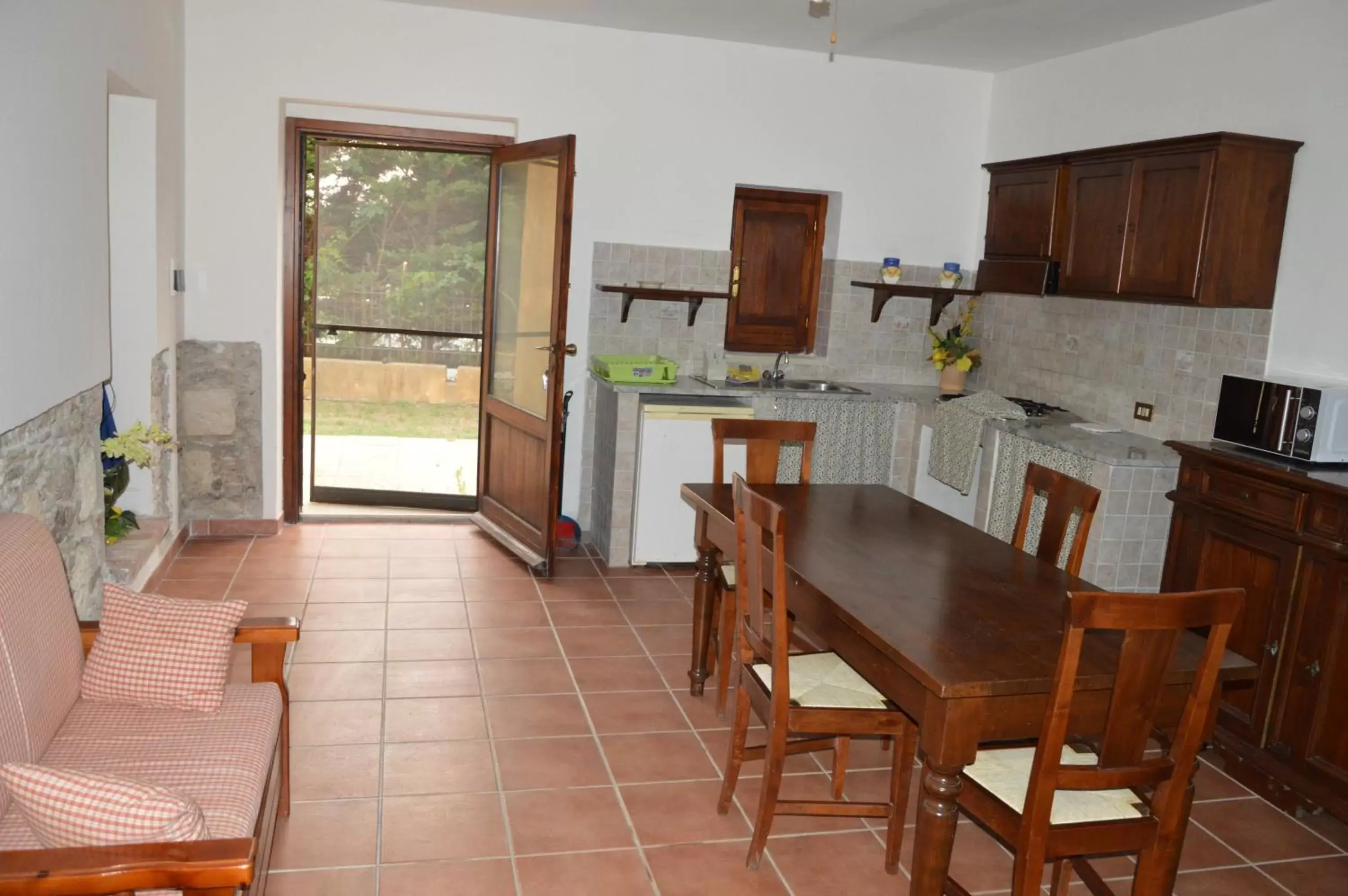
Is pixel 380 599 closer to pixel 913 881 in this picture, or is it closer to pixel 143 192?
pixel 143 192

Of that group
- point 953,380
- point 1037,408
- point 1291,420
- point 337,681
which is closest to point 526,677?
point 337,681

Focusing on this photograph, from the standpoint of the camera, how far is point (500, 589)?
5.07 meters

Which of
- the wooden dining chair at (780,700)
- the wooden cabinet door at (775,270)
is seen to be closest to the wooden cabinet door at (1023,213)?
the wooden cabinet door at (775,270)

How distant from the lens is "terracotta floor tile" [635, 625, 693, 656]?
4438mm

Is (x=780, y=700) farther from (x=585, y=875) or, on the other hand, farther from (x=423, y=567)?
(x=423, y=567)

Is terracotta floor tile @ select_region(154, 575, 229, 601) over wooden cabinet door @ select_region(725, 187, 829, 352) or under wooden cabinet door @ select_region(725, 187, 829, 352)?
under

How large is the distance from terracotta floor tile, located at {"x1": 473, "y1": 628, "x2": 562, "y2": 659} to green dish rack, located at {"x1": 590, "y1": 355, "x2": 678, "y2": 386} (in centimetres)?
151

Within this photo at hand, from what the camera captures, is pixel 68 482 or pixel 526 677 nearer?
pixel 68 482

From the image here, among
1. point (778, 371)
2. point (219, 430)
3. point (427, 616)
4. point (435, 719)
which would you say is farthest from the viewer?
point (778, 371)

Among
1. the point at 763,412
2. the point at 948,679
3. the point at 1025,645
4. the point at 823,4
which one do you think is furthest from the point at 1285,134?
the point at 948,679

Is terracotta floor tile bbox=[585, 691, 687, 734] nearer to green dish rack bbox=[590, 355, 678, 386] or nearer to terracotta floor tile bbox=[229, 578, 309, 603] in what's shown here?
terracotta floor tile bbox=[229, 578, 309, 603]

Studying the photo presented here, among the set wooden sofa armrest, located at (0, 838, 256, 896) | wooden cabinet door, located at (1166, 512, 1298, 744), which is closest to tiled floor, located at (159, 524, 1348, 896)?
wooden cabinet door, located at (1166, 512, 1298, 744)

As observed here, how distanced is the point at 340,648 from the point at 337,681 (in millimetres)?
334

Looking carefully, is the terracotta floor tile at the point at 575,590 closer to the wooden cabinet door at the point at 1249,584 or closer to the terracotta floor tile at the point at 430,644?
the terracotta floor tile at the point at 430,644
